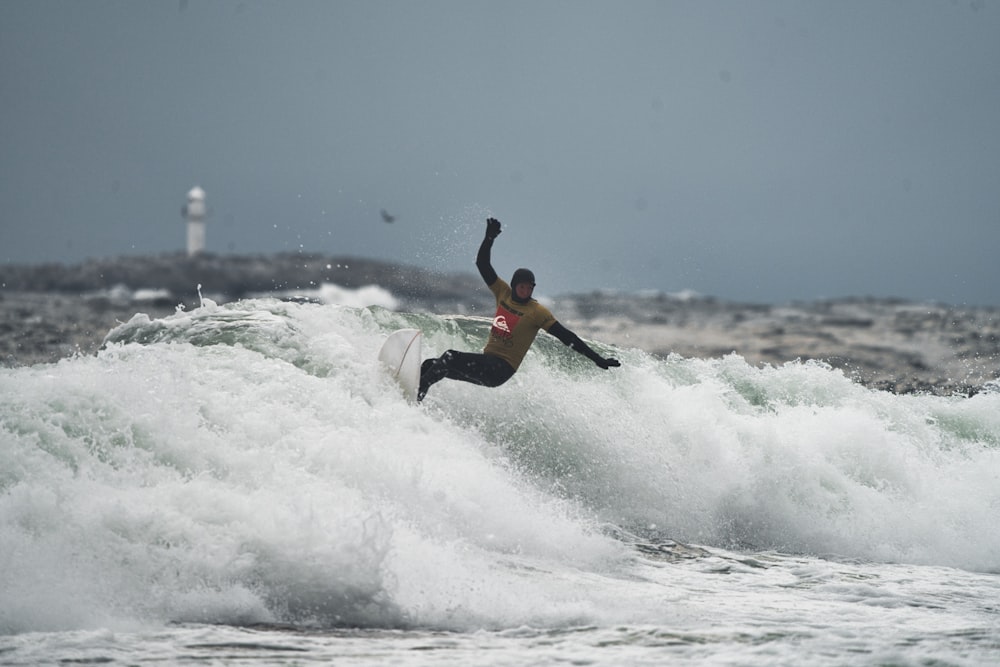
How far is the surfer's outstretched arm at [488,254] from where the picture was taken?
29.6 feet

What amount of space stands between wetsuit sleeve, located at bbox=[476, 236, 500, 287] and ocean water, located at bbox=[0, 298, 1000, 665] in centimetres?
150

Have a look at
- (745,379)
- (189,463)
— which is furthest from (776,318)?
(189,463)

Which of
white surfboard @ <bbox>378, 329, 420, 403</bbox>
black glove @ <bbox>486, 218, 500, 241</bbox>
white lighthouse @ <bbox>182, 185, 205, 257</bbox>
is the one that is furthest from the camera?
white lighthouse @ <bbox>182, 185, 205, 257</bbox>

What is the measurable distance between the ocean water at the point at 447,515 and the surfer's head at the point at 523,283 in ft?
5.18

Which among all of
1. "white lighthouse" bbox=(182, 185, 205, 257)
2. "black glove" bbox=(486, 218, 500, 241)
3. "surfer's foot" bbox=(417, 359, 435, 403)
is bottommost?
"surfer's foot" bbox=(417, 359, 435, 403)

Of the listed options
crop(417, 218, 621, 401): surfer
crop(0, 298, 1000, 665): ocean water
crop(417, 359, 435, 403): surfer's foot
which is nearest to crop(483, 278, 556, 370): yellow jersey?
crop(417, 218, 621, 401): surfer

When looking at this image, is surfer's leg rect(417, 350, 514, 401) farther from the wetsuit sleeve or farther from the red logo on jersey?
the wetsuit sleeve

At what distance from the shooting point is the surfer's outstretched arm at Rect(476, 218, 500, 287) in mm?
9031

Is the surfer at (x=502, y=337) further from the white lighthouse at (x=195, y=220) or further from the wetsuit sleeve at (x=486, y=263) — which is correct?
the white lighthouse at (x=195, y=220)

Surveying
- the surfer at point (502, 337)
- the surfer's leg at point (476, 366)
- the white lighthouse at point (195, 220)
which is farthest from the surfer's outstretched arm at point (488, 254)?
the white lighthouse at point (195, 220)

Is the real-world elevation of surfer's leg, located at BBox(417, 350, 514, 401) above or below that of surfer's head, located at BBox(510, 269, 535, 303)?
below

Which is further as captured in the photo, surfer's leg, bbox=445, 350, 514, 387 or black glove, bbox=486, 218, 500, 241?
surfer's leg, bbox=445, 350, 514, 387

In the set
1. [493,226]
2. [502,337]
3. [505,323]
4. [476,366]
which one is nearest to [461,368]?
[476,366]

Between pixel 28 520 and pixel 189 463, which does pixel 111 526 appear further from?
pixel 189 463
